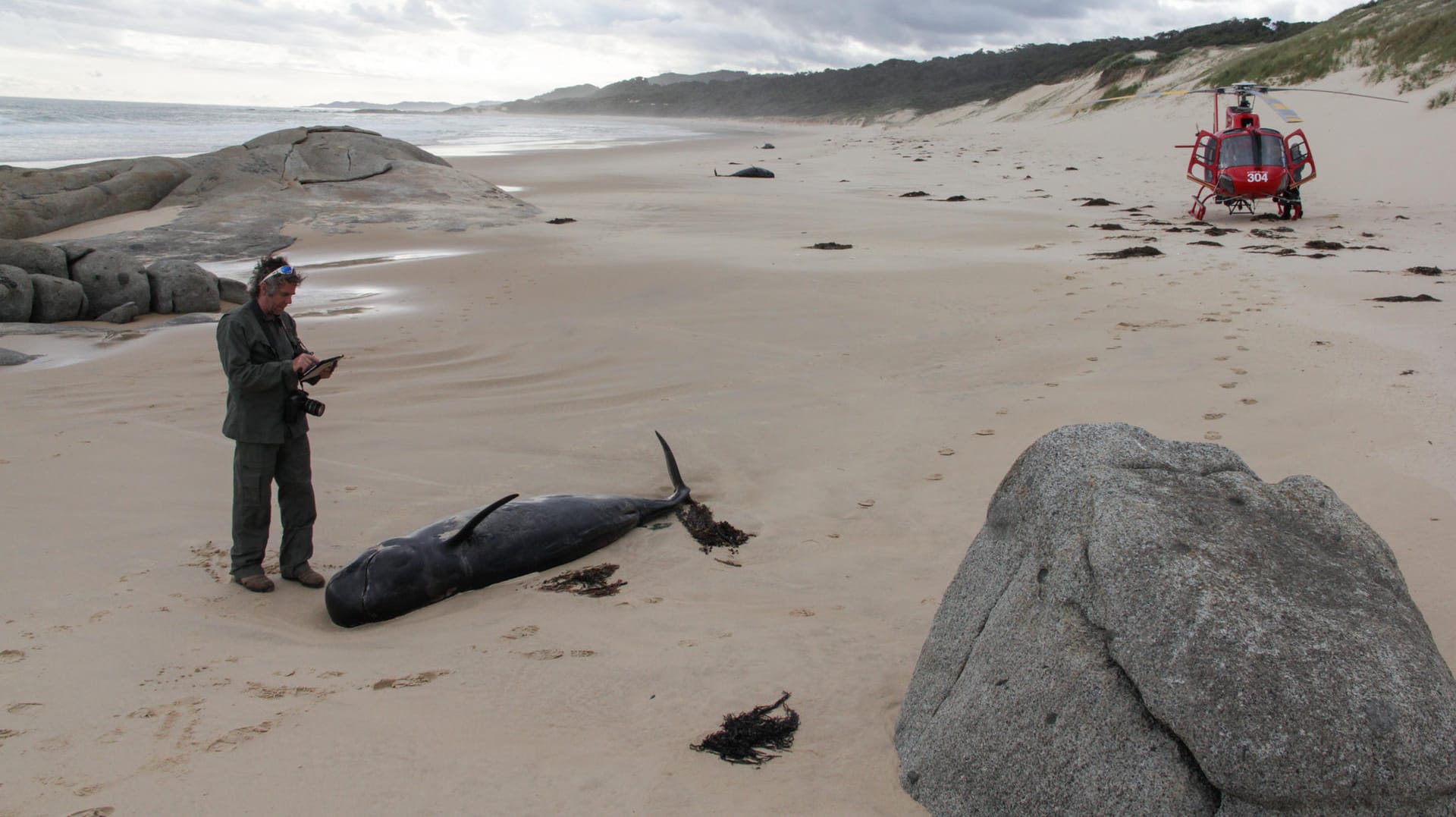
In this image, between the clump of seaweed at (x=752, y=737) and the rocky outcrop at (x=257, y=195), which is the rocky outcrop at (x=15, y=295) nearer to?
the rocky outcrop at (x=257, y=195)

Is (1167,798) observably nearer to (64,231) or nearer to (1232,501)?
(1232,501)

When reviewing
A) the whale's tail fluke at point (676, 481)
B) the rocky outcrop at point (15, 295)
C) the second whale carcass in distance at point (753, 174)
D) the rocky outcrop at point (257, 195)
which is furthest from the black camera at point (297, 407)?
the second whale carcass in distance at point (753, 174)

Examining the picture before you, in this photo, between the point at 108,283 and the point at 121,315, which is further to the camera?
the point at 108,283

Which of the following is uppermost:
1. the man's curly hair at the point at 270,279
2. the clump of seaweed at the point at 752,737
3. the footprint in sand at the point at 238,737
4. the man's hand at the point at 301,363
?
the man's curly hair at the point at 270,279

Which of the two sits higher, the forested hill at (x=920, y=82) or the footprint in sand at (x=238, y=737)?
the forested hill at (x=920, y=82)

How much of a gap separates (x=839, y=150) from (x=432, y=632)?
120 feet

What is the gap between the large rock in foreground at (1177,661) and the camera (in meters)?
2.08

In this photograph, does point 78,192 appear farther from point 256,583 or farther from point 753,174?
point 753,174

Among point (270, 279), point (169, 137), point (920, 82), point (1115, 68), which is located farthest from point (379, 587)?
point (920, 82)

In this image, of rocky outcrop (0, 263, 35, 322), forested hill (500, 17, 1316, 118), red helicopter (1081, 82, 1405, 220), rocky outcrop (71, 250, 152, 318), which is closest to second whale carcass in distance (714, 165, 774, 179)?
red helicopter (1081, 82, 1405, 220)

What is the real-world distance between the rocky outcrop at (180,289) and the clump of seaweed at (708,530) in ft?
27.2

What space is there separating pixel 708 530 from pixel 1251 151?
565 inches

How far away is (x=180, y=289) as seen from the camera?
1112 centimetres

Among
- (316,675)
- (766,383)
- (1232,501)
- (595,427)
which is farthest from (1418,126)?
(316,675)
